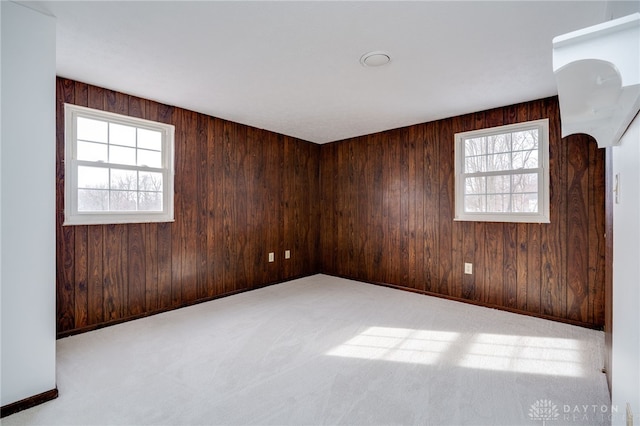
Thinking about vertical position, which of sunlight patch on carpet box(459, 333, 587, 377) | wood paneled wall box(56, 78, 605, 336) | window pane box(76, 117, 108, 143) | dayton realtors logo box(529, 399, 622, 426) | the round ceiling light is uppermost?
the round ceiling light

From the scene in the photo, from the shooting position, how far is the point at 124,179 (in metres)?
3.02

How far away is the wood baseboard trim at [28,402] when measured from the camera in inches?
63.4

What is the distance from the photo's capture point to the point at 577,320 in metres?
2.88

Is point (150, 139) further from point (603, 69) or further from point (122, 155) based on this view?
point (603, 69)

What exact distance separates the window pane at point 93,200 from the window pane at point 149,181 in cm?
32

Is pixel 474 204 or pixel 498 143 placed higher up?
pixel 498 143

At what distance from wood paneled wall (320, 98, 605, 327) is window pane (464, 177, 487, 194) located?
17cm

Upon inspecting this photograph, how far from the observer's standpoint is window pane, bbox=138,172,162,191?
124 inches

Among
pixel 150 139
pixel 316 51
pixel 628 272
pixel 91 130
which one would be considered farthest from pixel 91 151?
pixel 628 272

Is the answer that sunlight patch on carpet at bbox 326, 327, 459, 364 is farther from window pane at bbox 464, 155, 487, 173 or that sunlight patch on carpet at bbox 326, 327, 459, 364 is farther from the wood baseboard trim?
window pane at bbox 464, 155, 487, 173

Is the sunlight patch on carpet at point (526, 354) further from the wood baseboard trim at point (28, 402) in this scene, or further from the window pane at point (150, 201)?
the window pane at point (150, 201)

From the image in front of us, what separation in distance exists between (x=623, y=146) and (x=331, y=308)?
8.79 feet

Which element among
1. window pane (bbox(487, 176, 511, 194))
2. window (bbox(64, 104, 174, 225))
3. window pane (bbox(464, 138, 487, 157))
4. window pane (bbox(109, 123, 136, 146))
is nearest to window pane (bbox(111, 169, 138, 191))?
window (bbox(64, 104, 174, 225))

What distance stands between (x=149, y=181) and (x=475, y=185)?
141 inches
